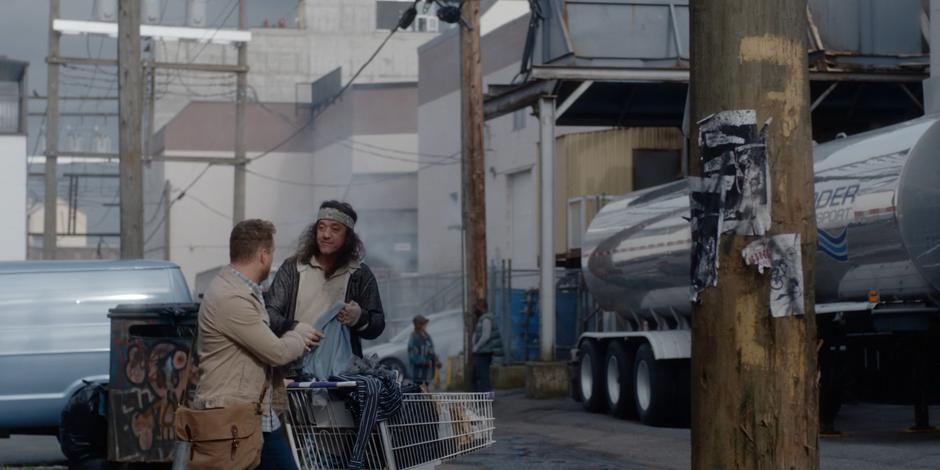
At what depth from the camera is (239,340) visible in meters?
6.30

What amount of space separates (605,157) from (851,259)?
21152mm

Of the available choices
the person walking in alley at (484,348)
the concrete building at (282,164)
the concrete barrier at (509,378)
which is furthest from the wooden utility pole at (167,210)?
the person walking in alley at (484,348)

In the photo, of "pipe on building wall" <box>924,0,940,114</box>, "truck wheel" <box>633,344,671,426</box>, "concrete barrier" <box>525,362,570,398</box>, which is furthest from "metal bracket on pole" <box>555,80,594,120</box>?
"pipe on building wall" <box>924,0,940,114</box>

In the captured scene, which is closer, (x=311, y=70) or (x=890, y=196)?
(x=890, y=196)

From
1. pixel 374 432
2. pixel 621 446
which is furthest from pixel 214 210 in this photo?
pixel 374 432

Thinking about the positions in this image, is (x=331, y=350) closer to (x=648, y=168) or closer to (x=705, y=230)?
(x=705, y=230)

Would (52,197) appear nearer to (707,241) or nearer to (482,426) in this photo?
(482,426)

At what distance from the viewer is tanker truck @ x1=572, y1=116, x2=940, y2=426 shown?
13.5 m

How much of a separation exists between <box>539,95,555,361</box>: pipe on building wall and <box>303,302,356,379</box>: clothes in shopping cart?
16.7 meters

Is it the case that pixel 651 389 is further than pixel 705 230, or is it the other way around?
pixel 651 389

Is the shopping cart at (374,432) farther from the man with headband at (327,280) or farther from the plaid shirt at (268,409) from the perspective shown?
the man with headband at (327,280)

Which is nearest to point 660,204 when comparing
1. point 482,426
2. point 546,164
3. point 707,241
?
point 546,164

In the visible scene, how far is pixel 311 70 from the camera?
70.1m

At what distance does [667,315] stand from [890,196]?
6.41m
